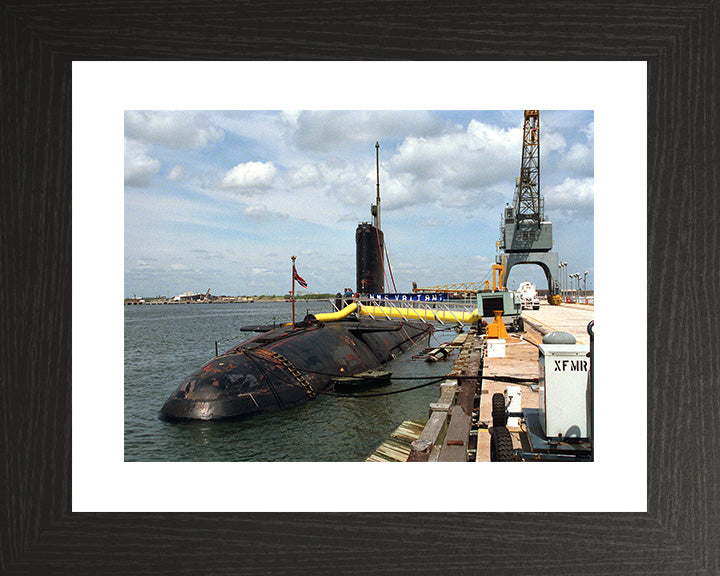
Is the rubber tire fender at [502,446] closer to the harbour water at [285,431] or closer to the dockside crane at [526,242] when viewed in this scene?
the harbour water at [285,431]

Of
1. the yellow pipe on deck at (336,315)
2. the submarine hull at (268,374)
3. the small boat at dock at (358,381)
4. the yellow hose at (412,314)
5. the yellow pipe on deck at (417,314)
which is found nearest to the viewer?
the submarine hull at (268,374)

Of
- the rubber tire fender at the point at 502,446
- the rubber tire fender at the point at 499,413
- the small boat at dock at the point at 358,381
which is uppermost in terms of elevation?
the rubber tire fender at the point at 499,413

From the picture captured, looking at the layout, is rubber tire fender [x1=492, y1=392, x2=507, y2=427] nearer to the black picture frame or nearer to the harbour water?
the black picture frame

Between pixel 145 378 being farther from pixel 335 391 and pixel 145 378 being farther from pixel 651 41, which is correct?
pixel 651 41

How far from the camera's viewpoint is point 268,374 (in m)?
11.3

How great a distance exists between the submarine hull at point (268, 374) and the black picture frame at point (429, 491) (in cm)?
733

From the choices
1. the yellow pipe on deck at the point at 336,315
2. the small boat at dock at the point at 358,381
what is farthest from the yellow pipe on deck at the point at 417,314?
the small boat at dock at the point at 358,381

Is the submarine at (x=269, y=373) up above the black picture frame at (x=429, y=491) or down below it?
below

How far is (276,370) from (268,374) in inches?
13.9

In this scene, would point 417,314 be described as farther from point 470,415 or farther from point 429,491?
point 429,491

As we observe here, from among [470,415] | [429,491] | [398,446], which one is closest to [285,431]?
[398,446]

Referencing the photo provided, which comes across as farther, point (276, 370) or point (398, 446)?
point (276, 370)

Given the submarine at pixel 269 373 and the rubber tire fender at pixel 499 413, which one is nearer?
the rubber tire fender at pixel 499 413

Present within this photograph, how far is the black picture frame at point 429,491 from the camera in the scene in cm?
284
